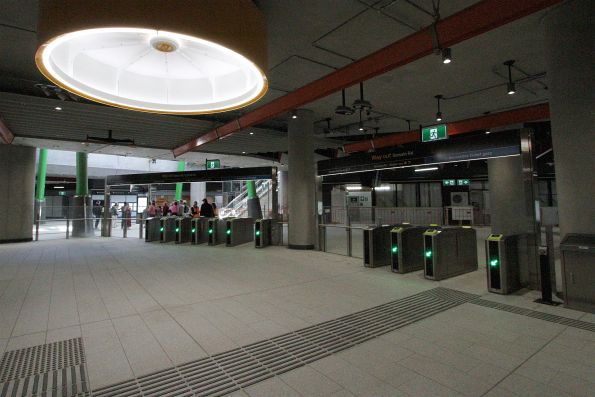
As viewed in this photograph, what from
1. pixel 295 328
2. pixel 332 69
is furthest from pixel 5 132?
pixel 295 328

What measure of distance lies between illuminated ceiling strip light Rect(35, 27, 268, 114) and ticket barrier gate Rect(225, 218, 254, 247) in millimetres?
6076

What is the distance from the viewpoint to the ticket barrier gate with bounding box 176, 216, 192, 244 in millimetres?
11422

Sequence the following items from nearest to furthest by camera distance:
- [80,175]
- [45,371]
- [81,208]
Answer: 1. [45,371]
2. [81,208]
3. [80,175]

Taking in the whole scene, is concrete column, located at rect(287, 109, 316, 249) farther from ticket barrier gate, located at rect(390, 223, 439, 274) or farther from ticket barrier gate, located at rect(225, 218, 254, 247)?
ticket barrier gate, located at rect(390, 223, 439, 274)

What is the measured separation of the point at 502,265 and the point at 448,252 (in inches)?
49.2

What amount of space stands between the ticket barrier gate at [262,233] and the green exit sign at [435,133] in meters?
5.48

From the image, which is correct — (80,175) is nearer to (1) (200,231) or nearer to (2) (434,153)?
(1) (200,231)

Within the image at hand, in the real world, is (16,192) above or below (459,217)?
above

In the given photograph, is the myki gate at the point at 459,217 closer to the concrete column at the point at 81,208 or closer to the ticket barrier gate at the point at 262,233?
the ticket barrier gate at the point at 262,233

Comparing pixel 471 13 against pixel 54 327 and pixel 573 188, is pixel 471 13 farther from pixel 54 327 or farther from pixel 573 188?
pixel 54 327

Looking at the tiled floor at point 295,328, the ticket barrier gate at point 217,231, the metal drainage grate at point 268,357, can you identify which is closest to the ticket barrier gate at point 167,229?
the ticket barrier gate at point 217,231

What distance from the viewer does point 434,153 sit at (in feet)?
24.0

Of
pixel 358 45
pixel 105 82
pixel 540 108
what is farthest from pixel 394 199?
pixel 105 82

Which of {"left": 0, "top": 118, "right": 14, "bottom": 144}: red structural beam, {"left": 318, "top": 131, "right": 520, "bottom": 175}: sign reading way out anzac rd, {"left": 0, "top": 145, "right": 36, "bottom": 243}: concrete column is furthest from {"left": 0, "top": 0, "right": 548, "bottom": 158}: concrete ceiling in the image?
{"left": 0, "top": 145, "right": 36, "bottom": 243}: concrete column
